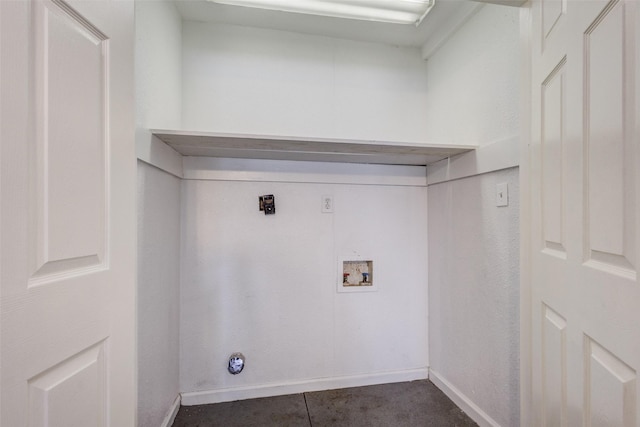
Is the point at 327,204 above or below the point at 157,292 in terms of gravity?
above

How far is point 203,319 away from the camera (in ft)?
6.16

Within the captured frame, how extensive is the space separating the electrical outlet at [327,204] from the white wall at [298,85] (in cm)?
44

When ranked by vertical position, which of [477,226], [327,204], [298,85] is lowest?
[477,226]

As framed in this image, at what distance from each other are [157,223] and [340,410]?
1522 mm

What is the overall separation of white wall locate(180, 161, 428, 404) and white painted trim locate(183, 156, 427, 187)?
1.9 inches

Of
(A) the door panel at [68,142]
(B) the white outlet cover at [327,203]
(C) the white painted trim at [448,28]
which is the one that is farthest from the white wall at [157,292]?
(C) the white painted trim at [448,28]

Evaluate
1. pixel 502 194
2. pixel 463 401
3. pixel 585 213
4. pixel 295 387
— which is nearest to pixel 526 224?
pixel 585 213

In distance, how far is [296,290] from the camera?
1.99 meters

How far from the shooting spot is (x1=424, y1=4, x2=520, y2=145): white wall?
4.75 feet

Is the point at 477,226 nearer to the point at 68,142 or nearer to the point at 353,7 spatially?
the point at 353,7

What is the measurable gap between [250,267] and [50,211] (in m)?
1.39

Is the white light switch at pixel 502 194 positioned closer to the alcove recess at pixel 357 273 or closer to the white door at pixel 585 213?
the white door at pixel 585 213

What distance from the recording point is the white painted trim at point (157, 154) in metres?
1.23

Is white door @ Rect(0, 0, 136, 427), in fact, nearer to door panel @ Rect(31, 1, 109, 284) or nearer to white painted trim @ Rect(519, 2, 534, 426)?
door panel @ Rect(31, 1, 109, 284)
